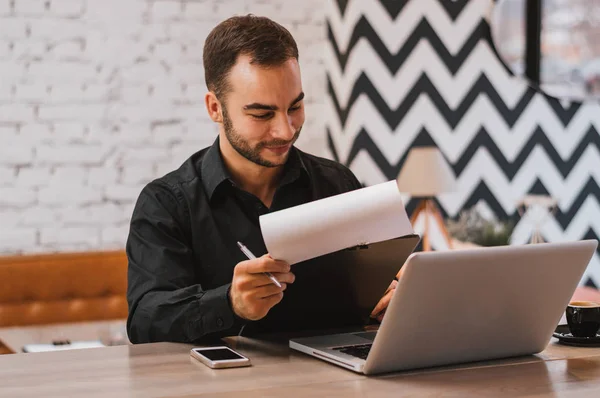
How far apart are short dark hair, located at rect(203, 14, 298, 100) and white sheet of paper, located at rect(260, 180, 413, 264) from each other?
1.81 ft

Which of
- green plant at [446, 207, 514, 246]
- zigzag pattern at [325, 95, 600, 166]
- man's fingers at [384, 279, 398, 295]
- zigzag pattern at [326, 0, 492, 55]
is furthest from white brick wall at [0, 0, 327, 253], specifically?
man's fingers at [384, 279, 398, 295]

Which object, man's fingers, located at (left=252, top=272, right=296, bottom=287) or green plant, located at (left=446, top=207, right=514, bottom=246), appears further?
green plant, located at (left=446, top=207, right=514, bottom=246)

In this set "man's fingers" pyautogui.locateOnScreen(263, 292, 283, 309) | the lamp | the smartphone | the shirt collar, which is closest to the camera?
the smartphone

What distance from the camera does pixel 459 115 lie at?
14.3 feet

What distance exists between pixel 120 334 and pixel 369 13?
219 cm

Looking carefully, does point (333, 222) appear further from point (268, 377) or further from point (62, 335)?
point (62, 335)

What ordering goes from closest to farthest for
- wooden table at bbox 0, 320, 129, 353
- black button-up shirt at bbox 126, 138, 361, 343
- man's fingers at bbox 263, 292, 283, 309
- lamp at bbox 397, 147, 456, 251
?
1. man's fingers at bbox 263, 292, 283, 309
2. black button-up shirt at bbox 126, 138, 361, 343
3. wooden table at bbox 0, 320, 129, 353
4. lamp at bbox 397, 147, 456, 251

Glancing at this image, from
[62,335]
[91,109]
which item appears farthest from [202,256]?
[91,109]

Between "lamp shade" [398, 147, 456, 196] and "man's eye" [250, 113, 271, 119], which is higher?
"man's eye" [250, 113, 271, 119]

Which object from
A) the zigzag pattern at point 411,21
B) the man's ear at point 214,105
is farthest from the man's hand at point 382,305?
the zigzag pattern at point 411,21

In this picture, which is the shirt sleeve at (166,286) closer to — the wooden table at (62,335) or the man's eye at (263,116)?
the man's eye at (263,116)

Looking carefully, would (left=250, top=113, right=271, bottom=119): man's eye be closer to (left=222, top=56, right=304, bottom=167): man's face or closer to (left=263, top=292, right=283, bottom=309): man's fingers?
(left=222, top=56, right=304, bottom=167): man's face

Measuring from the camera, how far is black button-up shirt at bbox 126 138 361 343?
1.68 meters

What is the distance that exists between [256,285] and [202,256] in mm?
432
